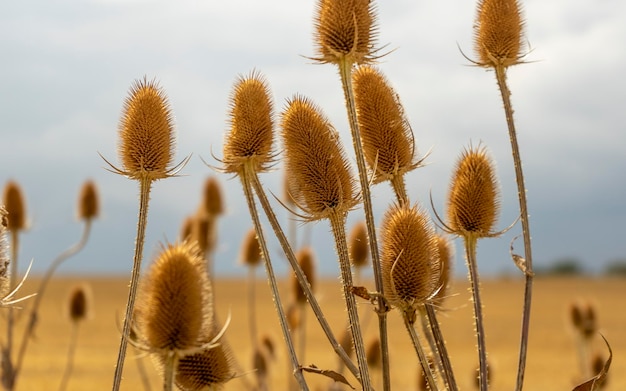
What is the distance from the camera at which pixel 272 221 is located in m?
3.55

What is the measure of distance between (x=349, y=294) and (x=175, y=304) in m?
0.80

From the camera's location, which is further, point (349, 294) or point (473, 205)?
point (473, 205)

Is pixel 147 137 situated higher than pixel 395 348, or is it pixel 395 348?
pixel 147 137

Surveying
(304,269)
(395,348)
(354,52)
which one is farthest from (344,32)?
(395,348)

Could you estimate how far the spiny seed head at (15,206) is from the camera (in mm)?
8352

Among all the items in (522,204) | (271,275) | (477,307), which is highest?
(522,204)

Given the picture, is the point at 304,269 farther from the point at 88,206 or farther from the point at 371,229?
the point at 371,229

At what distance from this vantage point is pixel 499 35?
428cm

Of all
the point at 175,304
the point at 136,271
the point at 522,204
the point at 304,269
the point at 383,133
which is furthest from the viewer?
the point at 304,269

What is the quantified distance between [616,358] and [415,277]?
A: 26.0m

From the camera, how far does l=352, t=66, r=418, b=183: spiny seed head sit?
3914 mm

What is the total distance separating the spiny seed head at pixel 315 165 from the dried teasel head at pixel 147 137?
518 mm

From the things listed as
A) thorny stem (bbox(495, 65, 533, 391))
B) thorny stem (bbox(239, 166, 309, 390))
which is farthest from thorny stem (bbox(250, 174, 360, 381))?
thorny stem (bbox(495, 65, 533, 391))

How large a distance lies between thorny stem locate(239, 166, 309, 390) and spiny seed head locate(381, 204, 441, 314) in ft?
1.48
